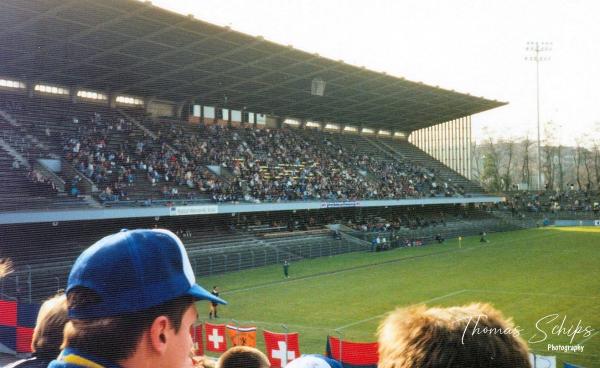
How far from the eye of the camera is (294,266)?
32.4 m

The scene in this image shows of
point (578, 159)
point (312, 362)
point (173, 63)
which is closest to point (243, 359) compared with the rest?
point (312, 362)

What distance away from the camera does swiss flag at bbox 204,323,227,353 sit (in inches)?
491

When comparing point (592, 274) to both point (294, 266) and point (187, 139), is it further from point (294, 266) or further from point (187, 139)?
point (187, 139)

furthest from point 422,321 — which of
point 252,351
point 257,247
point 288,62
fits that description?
point 288,62

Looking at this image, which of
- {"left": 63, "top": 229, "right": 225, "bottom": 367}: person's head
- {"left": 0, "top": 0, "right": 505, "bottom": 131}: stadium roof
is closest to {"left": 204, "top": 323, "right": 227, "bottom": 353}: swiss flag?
{"left": 63, "top": 229, "right": 225, "bottom": 367}: person's head

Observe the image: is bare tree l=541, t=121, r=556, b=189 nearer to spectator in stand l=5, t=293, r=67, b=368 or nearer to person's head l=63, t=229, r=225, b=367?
spectator in stand l=5, t=293, r=67, b=368

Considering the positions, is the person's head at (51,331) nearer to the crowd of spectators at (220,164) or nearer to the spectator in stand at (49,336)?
the spectator in stand at (49,336)

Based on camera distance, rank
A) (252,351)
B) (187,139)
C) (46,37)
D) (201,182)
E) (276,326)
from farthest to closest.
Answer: (187,139) < (201,182) < (46,37) < (276,326) < (252,351)

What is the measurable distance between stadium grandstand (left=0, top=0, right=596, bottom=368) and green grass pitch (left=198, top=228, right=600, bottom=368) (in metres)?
4.78

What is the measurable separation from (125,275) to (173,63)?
3482 cm

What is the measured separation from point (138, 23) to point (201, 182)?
1152cm

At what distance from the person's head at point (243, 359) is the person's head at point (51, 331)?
1.10 metres

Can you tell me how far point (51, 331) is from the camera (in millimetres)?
2525

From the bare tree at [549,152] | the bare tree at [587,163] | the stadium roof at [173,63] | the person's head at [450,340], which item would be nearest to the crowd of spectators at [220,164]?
the stadium roof at [173,63]
